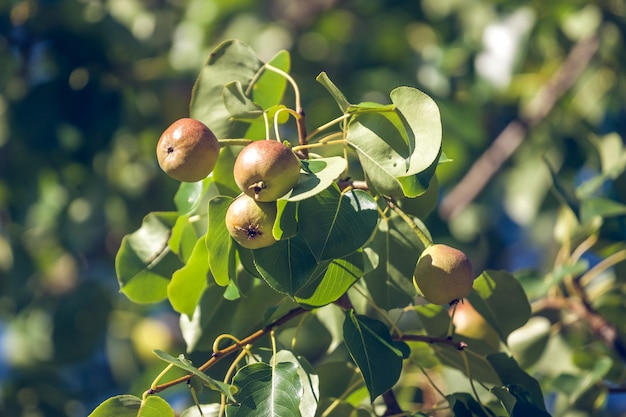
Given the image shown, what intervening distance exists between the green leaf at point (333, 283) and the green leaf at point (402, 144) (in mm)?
111

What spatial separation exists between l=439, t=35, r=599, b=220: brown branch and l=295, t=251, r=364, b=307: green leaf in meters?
1.62

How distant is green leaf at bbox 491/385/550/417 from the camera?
3.58 feet

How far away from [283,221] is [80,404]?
6.20 ft

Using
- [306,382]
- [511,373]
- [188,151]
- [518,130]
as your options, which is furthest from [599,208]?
[518,130]

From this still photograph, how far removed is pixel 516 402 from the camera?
110 centimetres

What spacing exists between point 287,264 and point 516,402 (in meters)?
0.36

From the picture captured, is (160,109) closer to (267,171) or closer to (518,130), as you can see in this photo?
(518,130)

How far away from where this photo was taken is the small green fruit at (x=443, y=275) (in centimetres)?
104

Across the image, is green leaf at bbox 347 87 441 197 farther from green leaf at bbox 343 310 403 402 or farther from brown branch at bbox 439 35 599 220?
brown branch at bbox 439 35 599 220

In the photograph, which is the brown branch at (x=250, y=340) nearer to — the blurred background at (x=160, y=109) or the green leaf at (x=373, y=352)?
the green leaf at (x=373, y=352)

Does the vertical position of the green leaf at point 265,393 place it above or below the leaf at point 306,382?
above

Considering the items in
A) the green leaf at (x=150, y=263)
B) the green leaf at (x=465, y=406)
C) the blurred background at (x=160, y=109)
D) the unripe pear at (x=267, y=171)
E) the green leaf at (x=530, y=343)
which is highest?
the unripe pear at (x=267, y=171)

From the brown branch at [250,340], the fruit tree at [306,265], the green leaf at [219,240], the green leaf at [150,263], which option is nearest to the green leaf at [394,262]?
the fruit tree at [306,265]

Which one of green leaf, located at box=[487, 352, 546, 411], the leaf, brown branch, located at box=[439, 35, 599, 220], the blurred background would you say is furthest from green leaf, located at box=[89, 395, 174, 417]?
brown branch, located at box=[439, 35, 599, 220]
